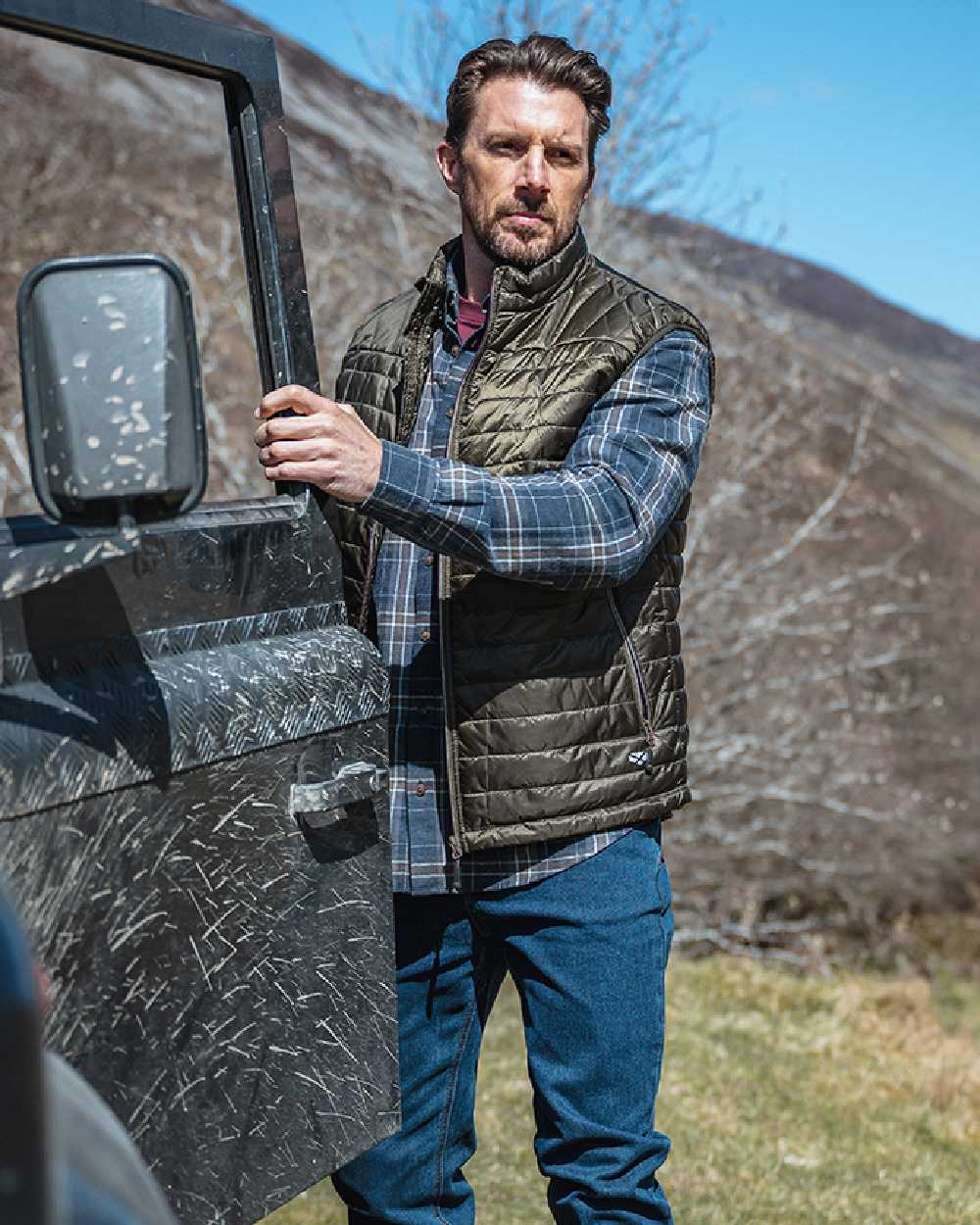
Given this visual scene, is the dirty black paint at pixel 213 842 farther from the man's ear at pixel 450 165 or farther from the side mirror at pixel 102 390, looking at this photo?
the man's ear at pixel 450 165

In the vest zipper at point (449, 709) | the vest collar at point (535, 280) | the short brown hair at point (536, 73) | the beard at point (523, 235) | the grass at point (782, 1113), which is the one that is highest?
the short brown hair at point (536, 73)

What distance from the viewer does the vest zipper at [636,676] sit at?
88.9 inches

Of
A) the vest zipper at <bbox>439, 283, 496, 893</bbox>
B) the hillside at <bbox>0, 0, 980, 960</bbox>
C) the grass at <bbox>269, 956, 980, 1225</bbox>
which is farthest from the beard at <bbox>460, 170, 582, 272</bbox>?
the hillside at <bbox>0, 0, 980, 960</bbox>

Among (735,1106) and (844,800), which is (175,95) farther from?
(735,1106)

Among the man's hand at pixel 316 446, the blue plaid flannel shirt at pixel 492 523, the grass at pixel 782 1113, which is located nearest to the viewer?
the man's hand at pixel 316 446

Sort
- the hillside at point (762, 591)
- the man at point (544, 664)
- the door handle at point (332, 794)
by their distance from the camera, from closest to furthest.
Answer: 1. the door handle at point (332, 794)
2. the man at point (544, 664)
3. the hillside at point (762, 591)

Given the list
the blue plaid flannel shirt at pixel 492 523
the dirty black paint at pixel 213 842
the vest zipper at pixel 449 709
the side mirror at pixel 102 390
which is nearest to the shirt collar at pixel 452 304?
the blue plaid flannel shirt at pixel 492 523

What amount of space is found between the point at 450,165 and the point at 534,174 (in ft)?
0.83

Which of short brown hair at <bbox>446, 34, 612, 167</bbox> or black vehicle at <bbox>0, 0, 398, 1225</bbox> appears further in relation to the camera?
short brown hair at <bbox>446, 34, 612, 167</bbox>

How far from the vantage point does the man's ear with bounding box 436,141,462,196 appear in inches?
99.7

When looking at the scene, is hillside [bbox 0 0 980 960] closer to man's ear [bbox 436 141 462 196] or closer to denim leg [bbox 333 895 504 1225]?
man's ear [bbox 436 141 462 196]

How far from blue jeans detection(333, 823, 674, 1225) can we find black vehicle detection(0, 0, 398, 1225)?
35cm

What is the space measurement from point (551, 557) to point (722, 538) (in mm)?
7155

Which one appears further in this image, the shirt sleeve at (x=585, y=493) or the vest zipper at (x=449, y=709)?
the vest zipper at (x=449, y=709)
